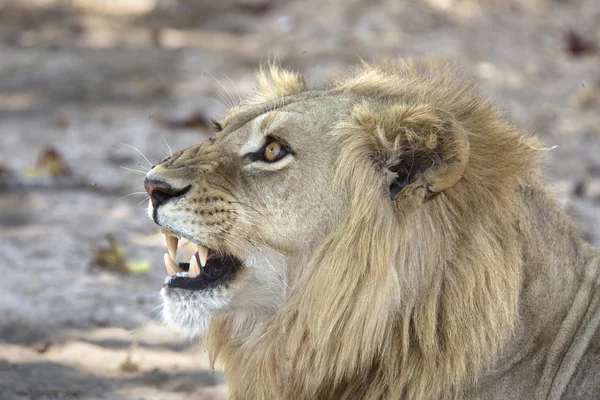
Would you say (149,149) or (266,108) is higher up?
(149,149)

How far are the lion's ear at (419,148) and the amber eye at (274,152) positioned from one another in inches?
11.3

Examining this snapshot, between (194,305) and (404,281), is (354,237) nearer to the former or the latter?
(404,281)

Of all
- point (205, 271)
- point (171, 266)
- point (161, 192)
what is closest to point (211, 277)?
point (205, 271)

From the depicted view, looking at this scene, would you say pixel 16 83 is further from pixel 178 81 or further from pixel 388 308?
pixel 388 308

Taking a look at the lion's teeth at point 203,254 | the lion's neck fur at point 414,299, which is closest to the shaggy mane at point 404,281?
the lion's neck fur at point 414,299

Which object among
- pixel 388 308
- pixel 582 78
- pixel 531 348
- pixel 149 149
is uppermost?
pixel 149 149

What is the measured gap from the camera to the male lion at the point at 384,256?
9.02 feet

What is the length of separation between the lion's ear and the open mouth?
22.3 inches

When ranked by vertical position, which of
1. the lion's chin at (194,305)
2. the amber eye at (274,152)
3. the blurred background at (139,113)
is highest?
the blurred background at (139,113)

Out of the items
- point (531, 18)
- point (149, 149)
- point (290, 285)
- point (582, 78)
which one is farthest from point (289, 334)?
point (531, 18)

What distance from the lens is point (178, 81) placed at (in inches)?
295

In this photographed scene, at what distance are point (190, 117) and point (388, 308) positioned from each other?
428cm

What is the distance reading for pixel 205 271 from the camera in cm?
296

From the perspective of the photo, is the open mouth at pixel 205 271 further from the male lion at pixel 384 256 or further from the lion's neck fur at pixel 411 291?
the lion's neck fur at pixel 411 291
